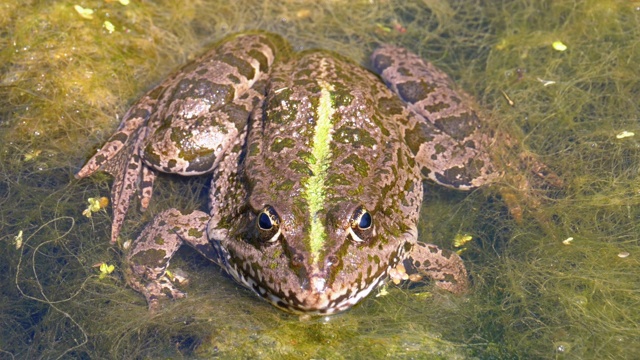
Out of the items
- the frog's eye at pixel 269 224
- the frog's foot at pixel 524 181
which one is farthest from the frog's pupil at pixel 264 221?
the frog's foot at pixel 524 181

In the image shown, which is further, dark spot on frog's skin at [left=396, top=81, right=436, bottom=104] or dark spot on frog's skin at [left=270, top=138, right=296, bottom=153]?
dark spot on frog's skin at [left=396, top=81, right=436, bottom=104]

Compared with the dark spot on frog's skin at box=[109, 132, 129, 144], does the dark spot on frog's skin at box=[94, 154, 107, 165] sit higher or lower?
lower

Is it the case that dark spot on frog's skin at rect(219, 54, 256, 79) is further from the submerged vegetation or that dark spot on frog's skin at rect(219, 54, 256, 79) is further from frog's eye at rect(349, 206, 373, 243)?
frog's eye at rect(349, 206, 373, 243)

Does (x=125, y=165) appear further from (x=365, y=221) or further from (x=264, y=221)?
(x=365, y=221)

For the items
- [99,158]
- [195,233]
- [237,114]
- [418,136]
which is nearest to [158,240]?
[195,233]

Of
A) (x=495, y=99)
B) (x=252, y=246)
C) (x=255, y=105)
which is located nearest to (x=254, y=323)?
(x=252, y=246)

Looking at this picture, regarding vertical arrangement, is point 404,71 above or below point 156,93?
above

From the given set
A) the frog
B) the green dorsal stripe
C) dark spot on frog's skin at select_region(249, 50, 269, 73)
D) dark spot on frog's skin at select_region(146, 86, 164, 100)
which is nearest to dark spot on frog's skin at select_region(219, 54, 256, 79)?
the frog

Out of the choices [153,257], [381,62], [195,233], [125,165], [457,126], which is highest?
[381,62]
